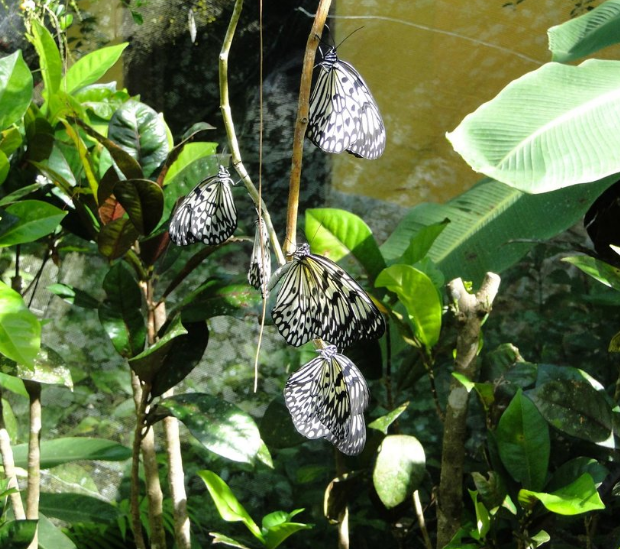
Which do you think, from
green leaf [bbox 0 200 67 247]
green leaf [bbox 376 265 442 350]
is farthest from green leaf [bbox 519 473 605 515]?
green leaf [bbox 0 200 67 247]

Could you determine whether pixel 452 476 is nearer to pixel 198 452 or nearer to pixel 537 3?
pixel 198 452

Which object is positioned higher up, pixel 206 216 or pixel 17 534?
pixel 206 216

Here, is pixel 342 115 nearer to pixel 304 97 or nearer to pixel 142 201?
pixel 304 97

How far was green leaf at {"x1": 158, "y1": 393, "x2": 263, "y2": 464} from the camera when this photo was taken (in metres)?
1.46

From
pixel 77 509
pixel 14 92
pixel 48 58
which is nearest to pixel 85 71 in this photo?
pixel 48 58

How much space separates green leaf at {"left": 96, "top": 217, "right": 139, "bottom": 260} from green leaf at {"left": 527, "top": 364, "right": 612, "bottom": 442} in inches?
36.2

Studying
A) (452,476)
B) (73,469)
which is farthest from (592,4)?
(73,469)

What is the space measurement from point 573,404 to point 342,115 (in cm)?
102

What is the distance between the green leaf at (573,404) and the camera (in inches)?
62.7

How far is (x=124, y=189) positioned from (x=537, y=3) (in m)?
1.70

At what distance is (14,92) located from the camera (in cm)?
160

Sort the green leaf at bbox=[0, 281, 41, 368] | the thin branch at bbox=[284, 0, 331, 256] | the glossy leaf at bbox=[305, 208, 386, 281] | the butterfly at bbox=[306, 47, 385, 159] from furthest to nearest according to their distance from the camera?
1. the glossy leaf at bbox=[305, 208, 386, 281]
2. the green leaf at bbox=[0, 281, 41, 368]
3. the butterfly at bbox=[306, 47, 385, 159]
4. the thin branch at bbox=[284, 0, 331, 256]

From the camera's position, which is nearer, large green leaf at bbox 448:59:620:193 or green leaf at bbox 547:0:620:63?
large green leaf at bbox 448:59:620:193

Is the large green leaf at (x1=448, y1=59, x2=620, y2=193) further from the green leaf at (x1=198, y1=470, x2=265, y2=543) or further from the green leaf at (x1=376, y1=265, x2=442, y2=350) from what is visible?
the green leaf at (x1=198, y1=470, x2=265, y2=543)
